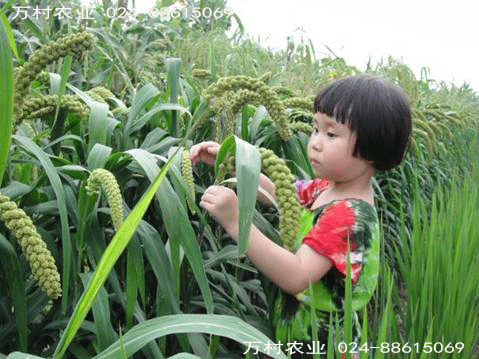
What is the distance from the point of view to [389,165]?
1.33 meters

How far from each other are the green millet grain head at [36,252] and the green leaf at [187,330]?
0.13 meters

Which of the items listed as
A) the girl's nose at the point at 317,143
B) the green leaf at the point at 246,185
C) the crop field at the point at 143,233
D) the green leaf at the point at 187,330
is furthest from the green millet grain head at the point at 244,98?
the green leaf at the point at 187,330

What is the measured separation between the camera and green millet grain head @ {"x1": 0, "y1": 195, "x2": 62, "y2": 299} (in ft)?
2.30

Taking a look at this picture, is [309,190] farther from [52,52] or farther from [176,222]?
[52,52]

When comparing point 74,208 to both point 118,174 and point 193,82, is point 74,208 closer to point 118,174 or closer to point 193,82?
point 118,174

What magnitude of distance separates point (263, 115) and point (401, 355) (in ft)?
2.01

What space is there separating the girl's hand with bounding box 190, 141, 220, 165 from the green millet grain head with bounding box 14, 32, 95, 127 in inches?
17.5

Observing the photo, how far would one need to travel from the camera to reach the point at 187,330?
80 centimetres

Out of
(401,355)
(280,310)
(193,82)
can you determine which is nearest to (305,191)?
(280,310)

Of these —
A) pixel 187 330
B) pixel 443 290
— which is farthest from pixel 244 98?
pixel 443 290

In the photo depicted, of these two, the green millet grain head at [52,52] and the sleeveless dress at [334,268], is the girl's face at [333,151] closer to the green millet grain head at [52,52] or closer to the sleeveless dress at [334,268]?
the sleeveless dress at [334,268]

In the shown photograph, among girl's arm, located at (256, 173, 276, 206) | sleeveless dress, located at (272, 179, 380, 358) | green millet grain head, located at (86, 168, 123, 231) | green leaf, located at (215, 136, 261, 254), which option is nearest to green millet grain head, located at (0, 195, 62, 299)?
green millet grain head, located at (86, 168, 123, 231)

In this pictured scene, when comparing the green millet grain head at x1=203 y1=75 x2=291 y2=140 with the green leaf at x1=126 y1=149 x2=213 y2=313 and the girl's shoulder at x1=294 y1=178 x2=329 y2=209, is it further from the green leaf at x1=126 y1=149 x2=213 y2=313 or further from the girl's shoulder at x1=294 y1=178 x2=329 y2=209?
the girl's shoulder at x1=294 y1=178 x2=329 y2=209

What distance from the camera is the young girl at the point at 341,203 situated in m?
1.20
